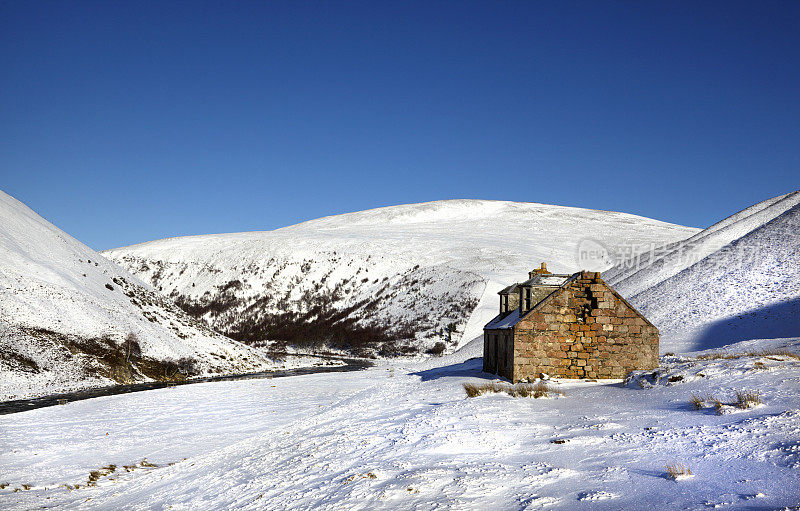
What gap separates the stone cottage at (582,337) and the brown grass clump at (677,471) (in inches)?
489

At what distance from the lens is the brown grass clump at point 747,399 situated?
36.0 feet

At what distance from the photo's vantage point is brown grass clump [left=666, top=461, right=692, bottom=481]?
8.02 metres

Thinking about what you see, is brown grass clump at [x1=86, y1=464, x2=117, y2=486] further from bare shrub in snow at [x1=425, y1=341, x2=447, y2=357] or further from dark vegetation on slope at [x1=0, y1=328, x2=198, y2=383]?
bare shrub in snow at [x1=425, y1=341, x2=447, y2=357]

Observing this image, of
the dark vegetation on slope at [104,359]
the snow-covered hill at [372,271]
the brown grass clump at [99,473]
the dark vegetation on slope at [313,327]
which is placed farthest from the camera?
the snow-covered hill at [372,271]

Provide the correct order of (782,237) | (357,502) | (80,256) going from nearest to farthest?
(357,502)
(80,256)
(782,237)

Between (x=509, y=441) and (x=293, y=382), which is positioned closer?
(x=509, y=441)

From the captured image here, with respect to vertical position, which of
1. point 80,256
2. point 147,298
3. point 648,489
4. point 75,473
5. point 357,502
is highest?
point 80,256

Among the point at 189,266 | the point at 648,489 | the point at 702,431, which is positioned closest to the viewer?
the point at 648,489

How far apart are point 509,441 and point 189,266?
107m

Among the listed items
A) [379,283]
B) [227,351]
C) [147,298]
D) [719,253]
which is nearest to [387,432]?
[227,351]

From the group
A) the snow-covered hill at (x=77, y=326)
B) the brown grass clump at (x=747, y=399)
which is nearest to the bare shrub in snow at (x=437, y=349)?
the snow-covered hill at (x=77, y=326)

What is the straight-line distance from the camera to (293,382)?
3372 centimetres

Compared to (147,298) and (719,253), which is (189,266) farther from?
(719,253)

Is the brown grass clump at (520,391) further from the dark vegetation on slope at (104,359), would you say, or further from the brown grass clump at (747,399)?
the dark vegetation on slope at (104,359)
